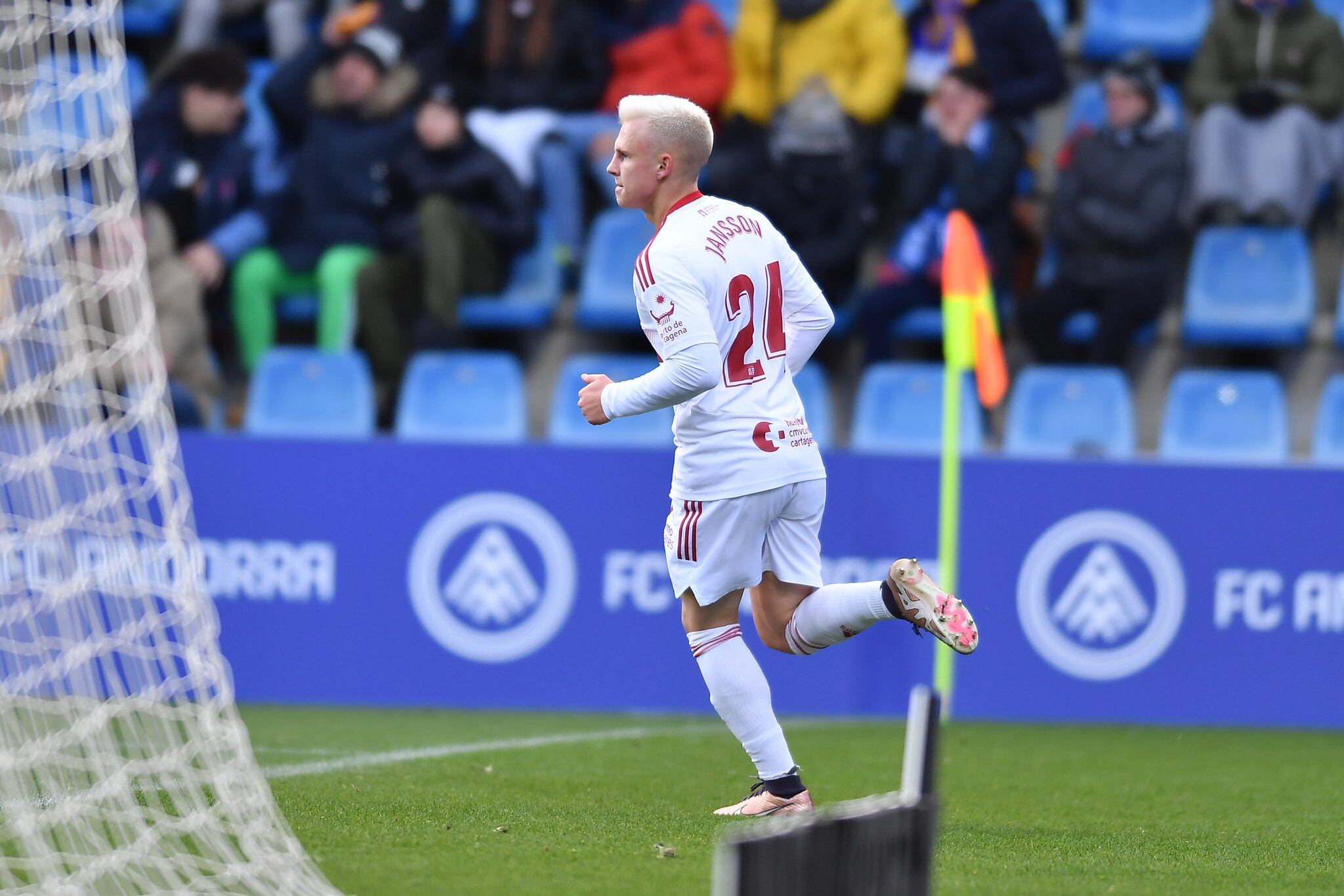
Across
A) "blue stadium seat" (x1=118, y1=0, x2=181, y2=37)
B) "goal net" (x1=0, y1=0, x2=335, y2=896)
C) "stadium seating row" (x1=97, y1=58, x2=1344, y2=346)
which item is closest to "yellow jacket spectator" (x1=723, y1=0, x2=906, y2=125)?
"stadium seating row" (x1=97, y1=58, x2=1344, y2=346)

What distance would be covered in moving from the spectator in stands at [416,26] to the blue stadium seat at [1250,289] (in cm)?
459

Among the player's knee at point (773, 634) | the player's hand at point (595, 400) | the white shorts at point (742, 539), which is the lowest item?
the player's knee at point (773, 634)

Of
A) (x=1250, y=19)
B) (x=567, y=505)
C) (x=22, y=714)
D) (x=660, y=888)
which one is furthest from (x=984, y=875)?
(x=1250, y=19)

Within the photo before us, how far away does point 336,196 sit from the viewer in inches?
395

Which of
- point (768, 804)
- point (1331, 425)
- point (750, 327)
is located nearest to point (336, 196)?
point (1331, 425)

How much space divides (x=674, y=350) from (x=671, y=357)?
22mm

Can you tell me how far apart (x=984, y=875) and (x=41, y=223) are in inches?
146

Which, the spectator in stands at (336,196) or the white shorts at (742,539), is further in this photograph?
the spectator in stands at (336,196)

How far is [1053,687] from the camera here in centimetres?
774

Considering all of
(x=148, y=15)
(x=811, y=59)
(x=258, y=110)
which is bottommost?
(x=258, y=110)

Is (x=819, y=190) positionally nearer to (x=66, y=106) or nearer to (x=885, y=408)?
(x=885, y=408)

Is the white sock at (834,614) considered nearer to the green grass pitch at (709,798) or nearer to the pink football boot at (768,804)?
the pink football boot at (768,804)

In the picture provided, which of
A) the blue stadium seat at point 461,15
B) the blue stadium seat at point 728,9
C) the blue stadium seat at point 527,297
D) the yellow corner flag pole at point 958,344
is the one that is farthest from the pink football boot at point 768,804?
the blue stadium seat at point 461,15

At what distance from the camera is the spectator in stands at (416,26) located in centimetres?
1051
